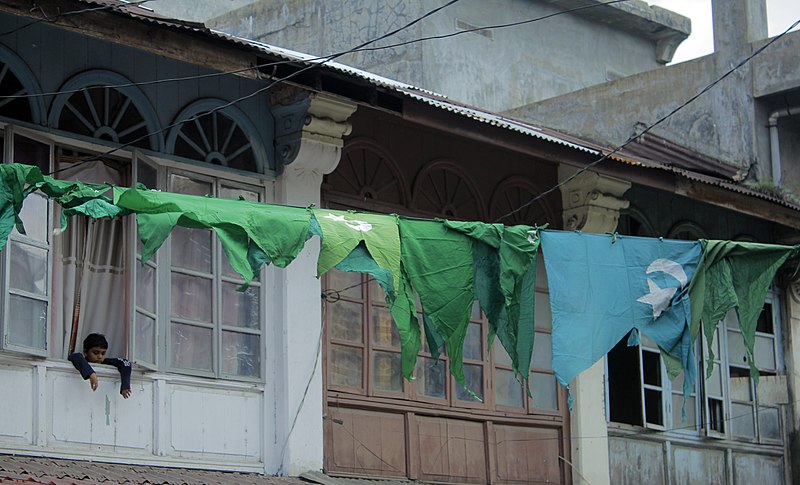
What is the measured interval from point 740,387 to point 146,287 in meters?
6.43

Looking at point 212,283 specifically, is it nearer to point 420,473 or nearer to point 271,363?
Answer: point 271,363

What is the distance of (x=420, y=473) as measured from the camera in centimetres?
1105

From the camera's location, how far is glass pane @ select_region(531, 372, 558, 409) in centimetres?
1206

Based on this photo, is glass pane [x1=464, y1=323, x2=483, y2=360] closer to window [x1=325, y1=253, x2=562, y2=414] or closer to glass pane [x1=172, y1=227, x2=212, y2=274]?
window [x1=325, y1=253, x2=562, y2=414]

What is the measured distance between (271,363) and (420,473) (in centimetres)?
154

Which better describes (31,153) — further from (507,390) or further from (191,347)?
(507,390)

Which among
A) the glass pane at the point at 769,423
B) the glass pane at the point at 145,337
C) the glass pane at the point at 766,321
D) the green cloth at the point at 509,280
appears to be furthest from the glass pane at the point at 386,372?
the glass pane at the point at 766,321

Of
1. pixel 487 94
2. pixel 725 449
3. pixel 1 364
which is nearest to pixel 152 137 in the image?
pixel 1 364

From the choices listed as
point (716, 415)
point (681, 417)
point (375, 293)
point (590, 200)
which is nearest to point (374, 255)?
point (375, 293)

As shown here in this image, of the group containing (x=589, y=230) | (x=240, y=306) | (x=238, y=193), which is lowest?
(x=240, y=306)

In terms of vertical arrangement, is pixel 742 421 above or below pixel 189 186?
below

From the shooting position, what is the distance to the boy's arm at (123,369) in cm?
912

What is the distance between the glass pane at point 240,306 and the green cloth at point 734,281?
282cm

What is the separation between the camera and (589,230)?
483 inches
